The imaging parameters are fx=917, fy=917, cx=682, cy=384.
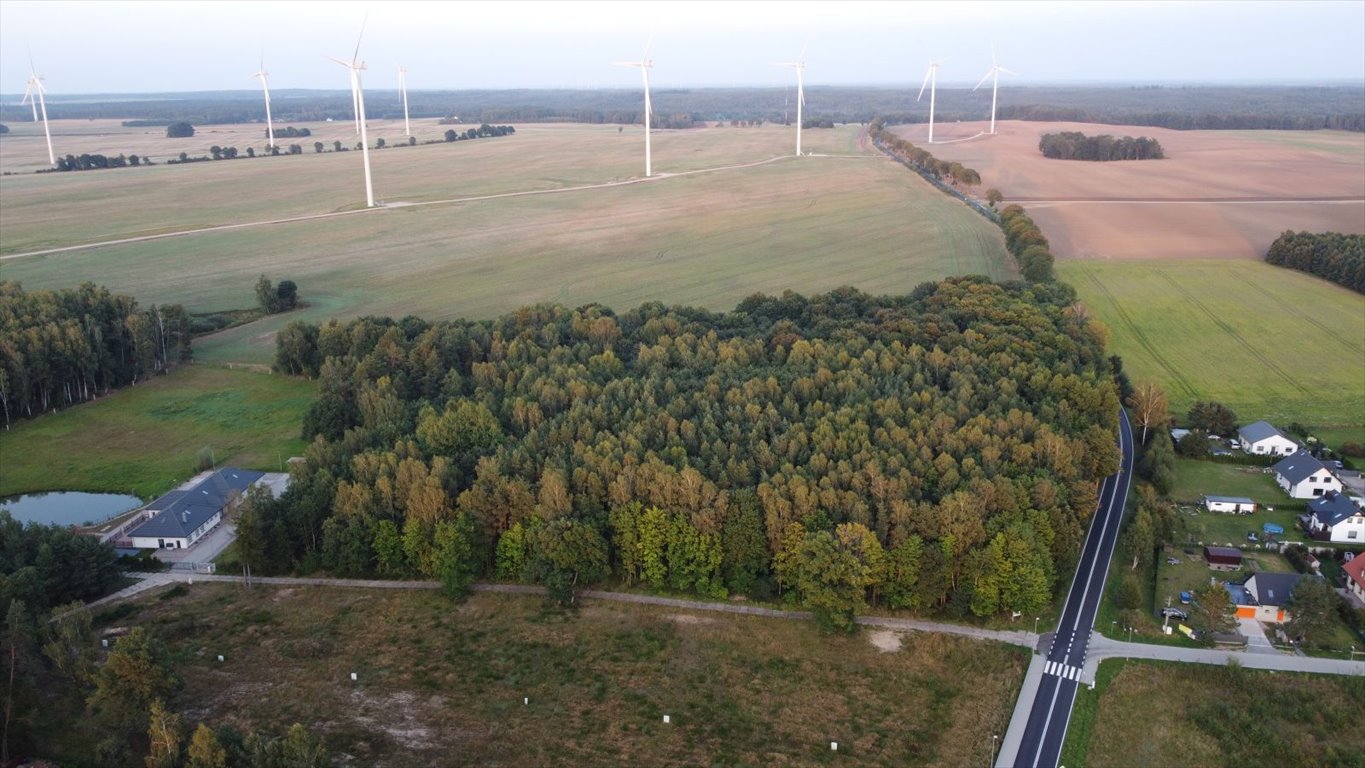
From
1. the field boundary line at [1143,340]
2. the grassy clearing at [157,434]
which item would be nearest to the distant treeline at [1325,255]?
the field boundary line at [1143,340]

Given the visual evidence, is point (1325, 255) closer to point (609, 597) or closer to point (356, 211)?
point (609, 597)

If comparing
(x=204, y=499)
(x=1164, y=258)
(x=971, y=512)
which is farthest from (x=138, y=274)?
(x=1164, y=258)

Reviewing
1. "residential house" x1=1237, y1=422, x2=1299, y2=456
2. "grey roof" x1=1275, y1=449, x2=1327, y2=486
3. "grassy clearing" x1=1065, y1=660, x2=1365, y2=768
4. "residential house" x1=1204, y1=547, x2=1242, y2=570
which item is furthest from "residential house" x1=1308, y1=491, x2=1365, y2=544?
"grassy clearing" x1=1065, y1=660, x2=1365, y2=768

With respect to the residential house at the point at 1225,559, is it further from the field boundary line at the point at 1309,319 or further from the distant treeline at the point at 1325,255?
the distant treeline at the point at 1325,255

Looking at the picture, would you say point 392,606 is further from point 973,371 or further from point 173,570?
point 973,371

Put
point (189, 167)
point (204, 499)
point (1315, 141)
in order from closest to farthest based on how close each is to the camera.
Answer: point (204, 499)
point (189, 167)
point (1315, 141)

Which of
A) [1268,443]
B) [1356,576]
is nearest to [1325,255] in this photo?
[1268,443]

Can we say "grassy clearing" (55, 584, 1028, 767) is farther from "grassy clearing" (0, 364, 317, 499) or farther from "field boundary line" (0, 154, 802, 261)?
"field boundary line" (0, 154, 802, 261)

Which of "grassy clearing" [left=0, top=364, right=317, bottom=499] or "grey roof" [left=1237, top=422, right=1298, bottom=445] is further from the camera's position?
"grey roof" [left=1237, top=422, right=1298, bottom=445]
